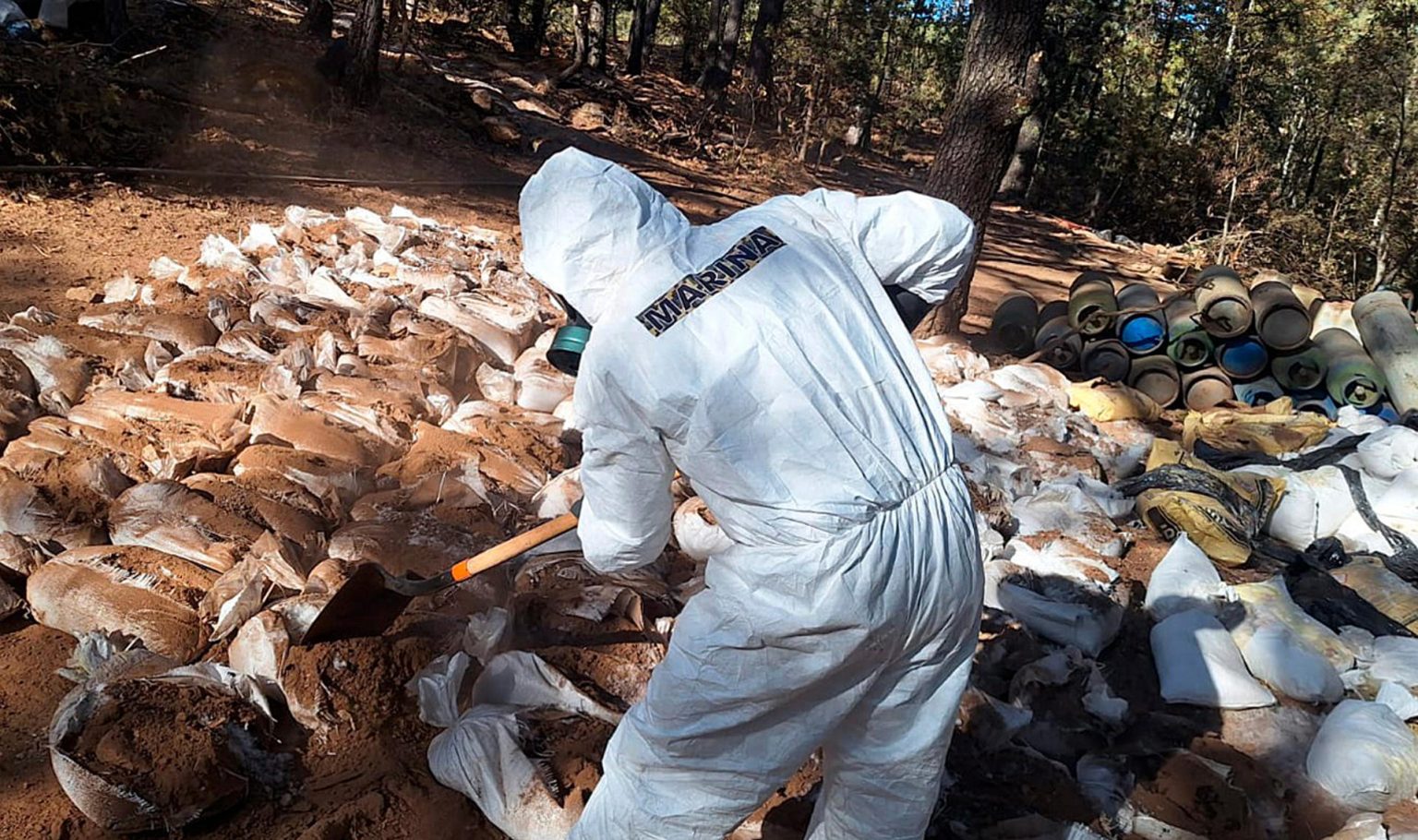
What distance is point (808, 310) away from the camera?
1631 mm

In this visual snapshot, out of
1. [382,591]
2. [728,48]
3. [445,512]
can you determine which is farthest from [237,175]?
[728,48]

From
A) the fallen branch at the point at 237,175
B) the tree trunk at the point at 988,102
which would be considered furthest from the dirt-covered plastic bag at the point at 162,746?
the fallen branch at the point at 237,175

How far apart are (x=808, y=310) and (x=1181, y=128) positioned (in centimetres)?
1598

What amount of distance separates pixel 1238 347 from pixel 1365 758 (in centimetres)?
399

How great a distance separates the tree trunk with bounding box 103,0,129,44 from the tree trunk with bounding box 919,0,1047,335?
7533 mm

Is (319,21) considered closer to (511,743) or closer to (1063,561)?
(1063,561)

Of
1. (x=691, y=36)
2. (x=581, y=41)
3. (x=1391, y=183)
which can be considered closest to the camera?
(x=1391, y=183)

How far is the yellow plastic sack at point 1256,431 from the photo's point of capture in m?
4.91

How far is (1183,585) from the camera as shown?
3.29 meters

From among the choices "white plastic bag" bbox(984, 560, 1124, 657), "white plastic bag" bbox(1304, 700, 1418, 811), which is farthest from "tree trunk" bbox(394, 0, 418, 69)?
"white plastic bag" bbox(1304, 700, 1418, 811)

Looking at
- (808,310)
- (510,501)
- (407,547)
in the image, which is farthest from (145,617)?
(808,310)

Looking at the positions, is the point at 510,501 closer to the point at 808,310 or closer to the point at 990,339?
the point at 808,310

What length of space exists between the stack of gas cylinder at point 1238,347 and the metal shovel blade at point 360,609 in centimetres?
478

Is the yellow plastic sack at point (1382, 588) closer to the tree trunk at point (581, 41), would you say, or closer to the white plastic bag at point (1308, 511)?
the white plastic bag at point (1308, 511)
